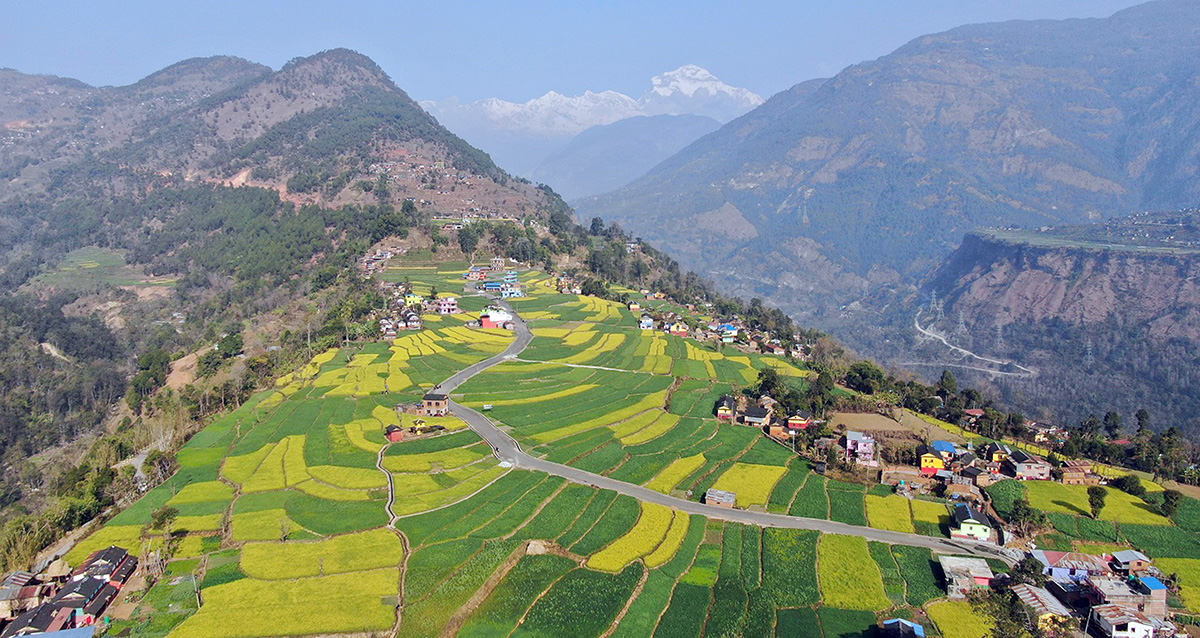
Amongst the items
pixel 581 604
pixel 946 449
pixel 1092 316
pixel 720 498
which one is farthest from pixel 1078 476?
pixel 1092 316

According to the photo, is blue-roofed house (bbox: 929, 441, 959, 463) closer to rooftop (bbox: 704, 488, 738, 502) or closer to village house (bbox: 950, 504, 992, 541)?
village house (bbox: 950, 504, 992, 541)

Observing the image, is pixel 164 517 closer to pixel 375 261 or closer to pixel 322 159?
pixel 375 261

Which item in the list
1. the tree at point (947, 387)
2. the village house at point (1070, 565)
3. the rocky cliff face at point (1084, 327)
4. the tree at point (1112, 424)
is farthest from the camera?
the rocky cliff face at point (1084, 327)

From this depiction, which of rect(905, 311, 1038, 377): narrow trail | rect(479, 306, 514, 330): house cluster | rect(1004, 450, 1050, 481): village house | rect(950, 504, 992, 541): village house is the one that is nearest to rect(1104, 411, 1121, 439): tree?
rect(1004, 450, 1050, 481): village house

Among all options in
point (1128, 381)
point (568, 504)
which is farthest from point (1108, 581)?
point (1128, 381)

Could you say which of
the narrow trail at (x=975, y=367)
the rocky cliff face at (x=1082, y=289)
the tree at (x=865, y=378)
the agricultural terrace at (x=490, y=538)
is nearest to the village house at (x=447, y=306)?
the agricultural terrace at (x=490, y=538)

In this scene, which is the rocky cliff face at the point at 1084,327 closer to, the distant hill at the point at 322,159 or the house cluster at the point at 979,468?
the house cluster at the point at 979,468
